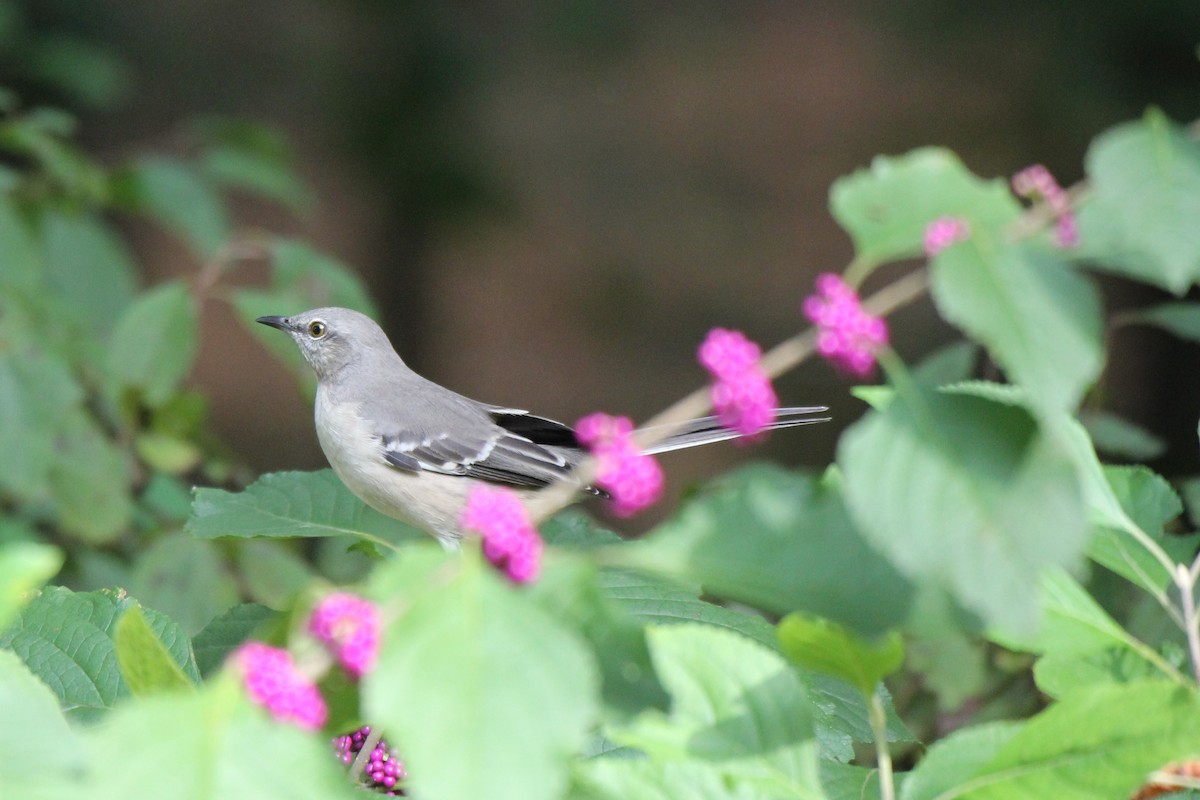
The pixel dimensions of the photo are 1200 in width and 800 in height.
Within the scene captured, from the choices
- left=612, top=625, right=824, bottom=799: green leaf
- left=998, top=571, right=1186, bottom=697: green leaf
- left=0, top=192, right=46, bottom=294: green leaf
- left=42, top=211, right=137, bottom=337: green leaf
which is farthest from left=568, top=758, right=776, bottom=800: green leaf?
left=42, top=211, right=137, bottom=337: green leaf

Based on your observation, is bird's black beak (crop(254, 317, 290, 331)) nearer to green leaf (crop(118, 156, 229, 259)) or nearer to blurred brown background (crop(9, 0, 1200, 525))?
green leaf (crop(118, 156, 229, 259))

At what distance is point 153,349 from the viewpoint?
252 cm

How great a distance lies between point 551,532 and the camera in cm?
145

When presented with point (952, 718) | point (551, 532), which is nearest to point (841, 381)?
point (952, 718)

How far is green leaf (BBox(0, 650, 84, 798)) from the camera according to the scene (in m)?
0.62

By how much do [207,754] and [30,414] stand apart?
2.00m

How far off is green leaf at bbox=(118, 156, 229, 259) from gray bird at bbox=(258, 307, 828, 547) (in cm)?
101

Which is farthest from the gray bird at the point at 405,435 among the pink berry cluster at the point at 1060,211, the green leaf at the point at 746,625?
the pink berry cluster at the point at 1060,211

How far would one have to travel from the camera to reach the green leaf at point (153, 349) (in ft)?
8.23

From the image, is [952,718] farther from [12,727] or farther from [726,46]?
[726,46]

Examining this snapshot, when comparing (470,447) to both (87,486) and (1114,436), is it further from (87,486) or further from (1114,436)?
(1114,436)

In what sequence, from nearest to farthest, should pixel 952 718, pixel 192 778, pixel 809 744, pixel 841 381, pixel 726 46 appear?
pixel 192 778, pixel 809 744, pixel 952 718, pixel 841 381, pixel 726 46

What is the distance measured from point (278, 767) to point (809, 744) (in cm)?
34

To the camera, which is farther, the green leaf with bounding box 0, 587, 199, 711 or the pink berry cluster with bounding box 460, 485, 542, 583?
the green leaf with bounding box 0, 587, 199, 711
